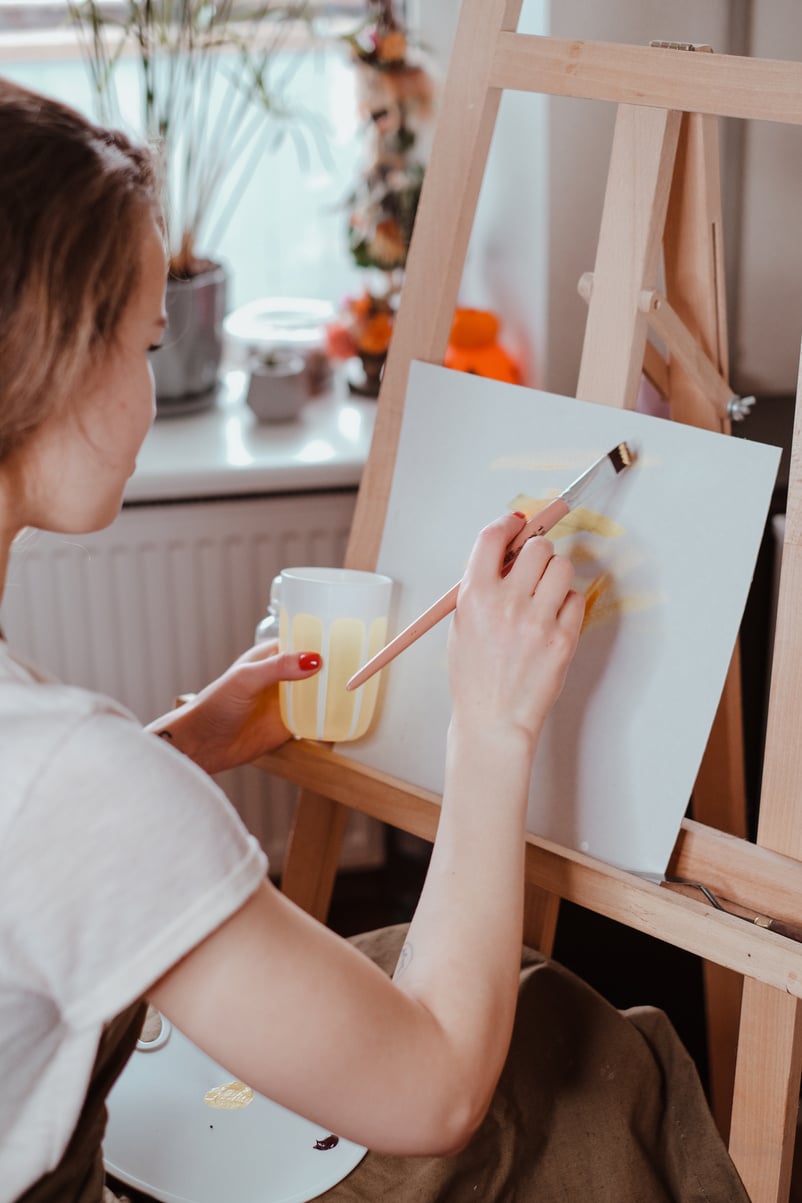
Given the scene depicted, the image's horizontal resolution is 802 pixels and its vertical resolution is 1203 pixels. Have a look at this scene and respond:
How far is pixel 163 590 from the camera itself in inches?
68.4

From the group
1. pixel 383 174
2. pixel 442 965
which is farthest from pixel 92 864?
pixel 383 174

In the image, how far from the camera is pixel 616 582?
3.19 feet

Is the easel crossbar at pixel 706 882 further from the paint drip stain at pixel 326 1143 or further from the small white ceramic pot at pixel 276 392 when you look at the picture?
the small white ceramic pot at pixel 276 392

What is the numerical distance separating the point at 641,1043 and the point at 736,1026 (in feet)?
1.06

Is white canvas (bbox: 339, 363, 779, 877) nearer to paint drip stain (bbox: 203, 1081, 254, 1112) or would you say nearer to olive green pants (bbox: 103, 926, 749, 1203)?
olive green pants (bbox: 103, 926, 749, 1203)

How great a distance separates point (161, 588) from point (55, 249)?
113cm

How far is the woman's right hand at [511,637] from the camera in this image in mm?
832

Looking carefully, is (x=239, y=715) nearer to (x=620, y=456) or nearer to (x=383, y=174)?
(x=620, y=456)

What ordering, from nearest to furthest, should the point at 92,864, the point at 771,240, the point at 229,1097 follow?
the point at 92,864, the point at 229,1097, the point at 771,240

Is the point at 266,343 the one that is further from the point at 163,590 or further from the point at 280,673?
the point at 280,673

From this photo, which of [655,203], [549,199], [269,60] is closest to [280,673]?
[655,203]

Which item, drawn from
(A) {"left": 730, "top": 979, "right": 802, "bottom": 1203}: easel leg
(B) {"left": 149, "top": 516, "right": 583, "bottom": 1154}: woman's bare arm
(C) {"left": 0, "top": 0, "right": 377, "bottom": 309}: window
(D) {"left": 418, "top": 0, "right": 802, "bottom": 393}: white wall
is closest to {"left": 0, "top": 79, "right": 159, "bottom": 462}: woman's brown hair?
(B) {"left": 149, "top": 516, "right": 583, "bottom": 1154}: woman's bare arm

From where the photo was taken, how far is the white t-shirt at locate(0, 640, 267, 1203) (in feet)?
1.99

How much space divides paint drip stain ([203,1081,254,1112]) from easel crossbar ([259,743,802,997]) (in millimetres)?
244
